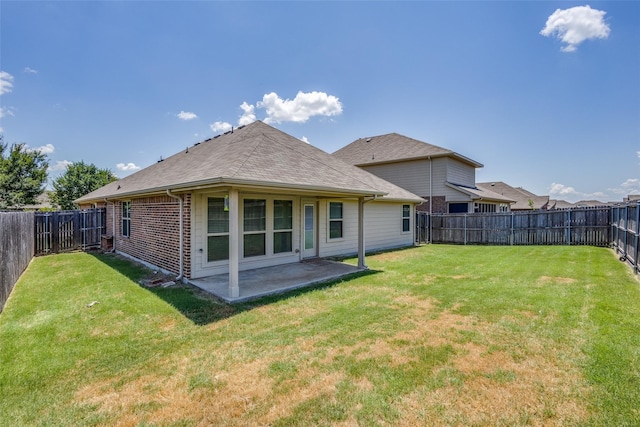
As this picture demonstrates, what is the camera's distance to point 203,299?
6031 millimetres

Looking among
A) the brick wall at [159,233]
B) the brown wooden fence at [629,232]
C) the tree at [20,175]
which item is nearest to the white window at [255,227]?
the brick wall at [159,233]

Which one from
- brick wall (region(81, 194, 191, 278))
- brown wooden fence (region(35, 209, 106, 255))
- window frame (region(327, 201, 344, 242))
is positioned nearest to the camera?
brick wall (region(81, 194, 191, 278))

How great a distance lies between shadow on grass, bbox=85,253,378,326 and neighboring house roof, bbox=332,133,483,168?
13.0 metres

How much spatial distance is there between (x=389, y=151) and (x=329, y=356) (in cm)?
1905

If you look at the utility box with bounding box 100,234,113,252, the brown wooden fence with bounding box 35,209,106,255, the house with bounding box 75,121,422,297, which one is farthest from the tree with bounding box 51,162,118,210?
the house with bounding box 75,121,422,297

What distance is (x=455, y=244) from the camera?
1597cm

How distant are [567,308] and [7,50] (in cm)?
2193

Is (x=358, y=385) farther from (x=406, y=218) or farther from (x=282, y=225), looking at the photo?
(x=406, y=218)

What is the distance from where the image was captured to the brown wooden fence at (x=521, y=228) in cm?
1345

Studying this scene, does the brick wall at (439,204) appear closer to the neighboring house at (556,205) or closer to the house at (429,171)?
the house at (429,171)

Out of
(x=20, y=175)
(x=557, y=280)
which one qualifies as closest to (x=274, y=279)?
(x=557, y=280)

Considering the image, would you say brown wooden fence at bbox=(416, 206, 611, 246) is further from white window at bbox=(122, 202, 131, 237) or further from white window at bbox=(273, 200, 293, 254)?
white window at bbox=(122, 202, 131, 237)

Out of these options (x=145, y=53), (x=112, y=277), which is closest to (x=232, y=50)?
(x=145, y=53)

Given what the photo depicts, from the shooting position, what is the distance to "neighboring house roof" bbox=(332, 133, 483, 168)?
18.9m
